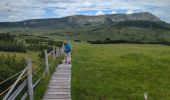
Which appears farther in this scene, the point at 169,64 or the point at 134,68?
the point at 169,64

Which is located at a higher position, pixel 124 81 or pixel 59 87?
pixel 59 87

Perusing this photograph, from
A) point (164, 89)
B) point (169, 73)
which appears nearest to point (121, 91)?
point (164, 89)

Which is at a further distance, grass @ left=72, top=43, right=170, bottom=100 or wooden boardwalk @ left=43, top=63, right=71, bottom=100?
grass @ left=72, top=43, right=170, bottom=100

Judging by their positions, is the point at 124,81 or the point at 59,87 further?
the point at 124,81

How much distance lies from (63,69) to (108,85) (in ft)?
18.3

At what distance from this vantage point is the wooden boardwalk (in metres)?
19.5

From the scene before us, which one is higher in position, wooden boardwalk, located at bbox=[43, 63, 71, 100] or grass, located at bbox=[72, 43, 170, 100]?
wooden boardwalk, located at bbox=[43, 63, 71, 100]

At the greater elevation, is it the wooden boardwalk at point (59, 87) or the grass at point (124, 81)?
the wooden boardwalk at point (59, 87)

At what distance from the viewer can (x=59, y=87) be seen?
2177 centimetres

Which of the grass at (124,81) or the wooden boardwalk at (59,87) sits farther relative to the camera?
the grass at (124,81)

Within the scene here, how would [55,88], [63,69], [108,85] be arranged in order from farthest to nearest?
[63,69] < [108,85] < [55,88]

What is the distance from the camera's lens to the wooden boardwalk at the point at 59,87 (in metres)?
19.5

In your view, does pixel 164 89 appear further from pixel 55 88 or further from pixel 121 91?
pixel 55 88

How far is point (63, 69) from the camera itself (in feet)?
98.2
